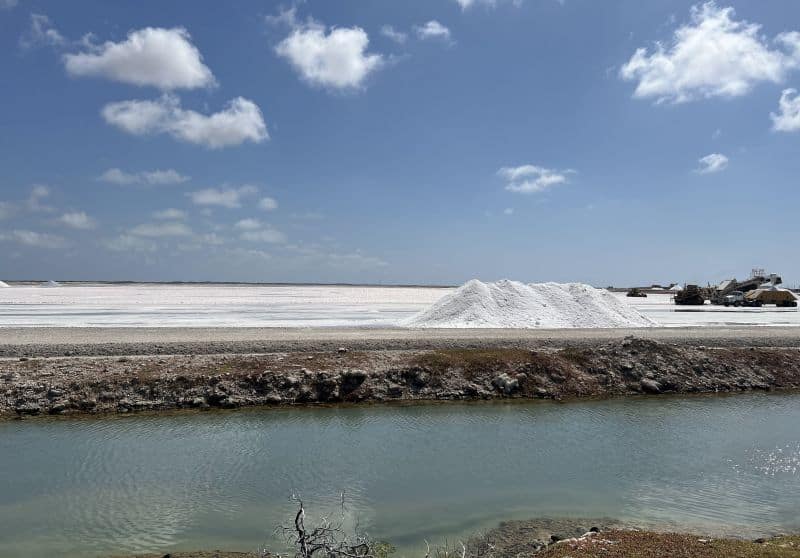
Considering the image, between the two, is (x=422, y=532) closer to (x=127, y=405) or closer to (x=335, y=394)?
(x=335, y=394)

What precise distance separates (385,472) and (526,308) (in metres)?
25.7

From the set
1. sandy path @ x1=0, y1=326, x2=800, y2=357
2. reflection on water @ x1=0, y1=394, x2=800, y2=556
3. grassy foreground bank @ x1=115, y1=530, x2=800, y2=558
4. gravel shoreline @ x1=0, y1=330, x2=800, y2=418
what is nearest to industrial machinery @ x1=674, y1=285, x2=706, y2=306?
sandy path @ x1=0, y1=326, x2=800, y2=357

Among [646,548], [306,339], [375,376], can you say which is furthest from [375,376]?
[646,548]

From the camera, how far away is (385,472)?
12.2m

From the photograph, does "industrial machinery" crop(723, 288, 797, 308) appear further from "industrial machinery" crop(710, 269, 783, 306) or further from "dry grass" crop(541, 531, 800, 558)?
"dry grass" crop(541, 531, 800, 558)

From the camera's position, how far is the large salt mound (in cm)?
3431

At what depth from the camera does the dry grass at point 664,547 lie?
7.20 meters

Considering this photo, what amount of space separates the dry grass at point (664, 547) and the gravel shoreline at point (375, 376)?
11.7 metres

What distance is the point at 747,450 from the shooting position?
1396 centimetres

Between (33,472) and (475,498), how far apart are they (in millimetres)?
10089

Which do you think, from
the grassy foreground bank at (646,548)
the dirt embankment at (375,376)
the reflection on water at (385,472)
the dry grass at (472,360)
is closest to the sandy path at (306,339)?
the dirt embankment at (375,376)

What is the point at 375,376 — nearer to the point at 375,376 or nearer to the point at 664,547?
the point at 375,376

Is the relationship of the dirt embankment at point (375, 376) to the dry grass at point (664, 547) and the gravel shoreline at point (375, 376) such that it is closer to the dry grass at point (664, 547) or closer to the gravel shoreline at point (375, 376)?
the gravel shoreline at point (375, 376)

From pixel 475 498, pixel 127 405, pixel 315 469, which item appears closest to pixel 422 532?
pixel 475 498
